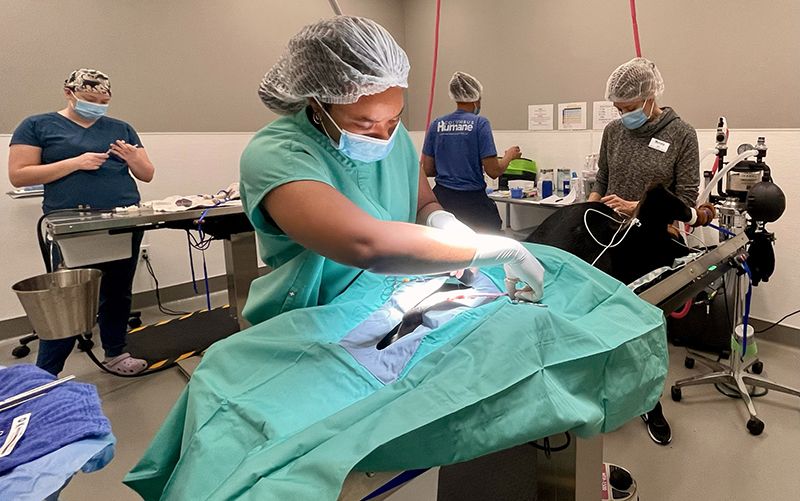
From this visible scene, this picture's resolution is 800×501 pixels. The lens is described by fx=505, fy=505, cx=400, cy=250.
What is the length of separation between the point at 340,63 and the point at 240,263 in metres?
1.75

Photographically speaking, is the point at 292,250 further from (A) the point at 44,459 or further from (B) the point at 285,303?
(A) the point at 44,459

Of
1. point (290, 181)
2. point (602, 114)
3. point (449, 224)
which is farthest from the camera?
point (602, 114)

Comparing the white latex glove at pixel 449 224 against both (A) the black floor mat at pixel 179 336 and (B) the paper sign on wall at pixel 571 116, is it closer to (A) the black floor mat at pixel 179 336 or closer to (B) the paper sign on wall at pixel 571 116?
(A) the black floor mat at pixel 179 336

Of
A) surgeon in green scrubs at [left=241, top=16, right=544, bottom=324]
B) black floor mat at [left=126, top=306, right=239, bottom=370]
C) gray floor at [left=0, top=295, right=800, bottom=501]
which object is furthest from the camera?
black floor mat at [left=126, top=306, right=239, bottom=370]

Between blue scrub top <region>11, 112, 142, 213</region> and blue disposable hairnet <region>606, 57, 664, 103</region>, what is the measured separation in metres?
2.38

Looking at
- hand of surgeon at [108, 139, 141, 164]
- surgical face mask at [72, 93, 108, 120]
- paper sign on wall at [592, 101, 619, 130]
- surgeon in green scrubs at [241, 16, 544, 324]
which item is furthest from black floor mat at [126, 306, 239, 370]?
paper sign on wall at [592, 101, 619, 130]

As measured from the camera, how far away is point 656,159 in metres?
2.16

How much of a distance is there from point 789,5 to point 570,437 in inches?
107

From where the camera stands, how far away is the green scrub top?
96 cm

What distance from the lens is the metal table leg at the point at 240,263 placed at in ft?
8.47

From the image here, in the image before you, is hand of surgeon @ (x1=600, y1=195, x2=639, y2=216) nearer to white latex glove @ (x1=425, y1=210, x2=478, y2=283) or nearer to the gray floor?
white latex glove @ (x1=425, y1=210, x2=478, y2=283)

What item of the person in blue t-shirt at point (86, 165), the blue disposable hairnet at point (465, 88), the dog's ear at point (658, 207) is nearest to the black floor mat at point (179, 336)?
the person in blue t-shirt at point (86, 165)

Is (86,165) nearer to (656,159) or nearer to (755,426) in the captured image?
(656,159)

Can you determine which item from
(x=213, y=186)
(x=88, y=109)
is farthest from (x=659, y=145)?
(x=213, y=186)
